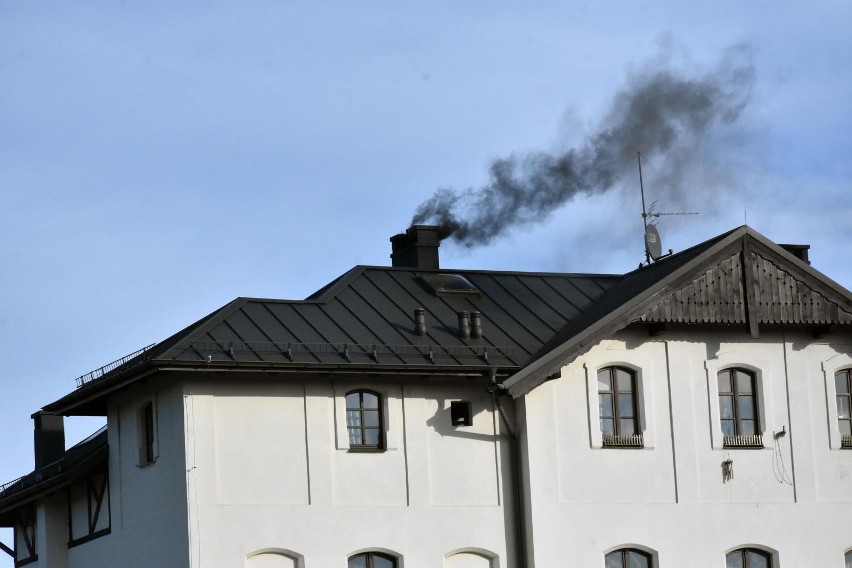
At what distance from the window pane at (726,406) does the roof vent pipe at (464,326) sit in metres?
5.45

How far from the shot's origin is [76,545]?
35.6 meters

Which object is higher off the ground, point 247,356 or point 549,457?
point 247,356

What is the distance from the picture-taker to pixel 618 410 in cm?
3347

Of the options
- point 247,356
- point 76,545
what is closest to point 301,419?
point 247,356

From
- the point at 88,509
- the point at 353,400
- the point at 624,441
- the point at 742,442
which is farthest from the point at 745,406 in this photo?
the point at 88,509

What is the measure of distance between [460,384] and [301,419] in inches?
133

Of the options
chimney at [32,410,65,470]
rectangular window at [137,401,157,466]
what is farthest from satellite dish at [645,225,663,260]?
chimney at [32,410,65,470]

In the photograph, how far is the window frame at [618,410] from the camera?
3316 cm

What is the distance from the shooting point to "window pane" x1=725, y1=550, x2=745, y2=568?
33.5 metres

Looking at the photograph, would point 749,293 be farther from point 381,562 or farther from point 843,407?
point 381,562

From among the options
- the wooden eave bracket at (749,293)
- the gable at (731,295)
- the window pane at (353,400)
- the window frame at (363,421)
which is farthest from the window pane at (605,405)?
the window pane at (353,400)

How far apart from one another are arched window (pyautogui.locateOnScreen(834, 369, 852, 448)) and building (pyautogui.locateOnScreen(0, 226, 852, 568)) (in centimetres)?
5

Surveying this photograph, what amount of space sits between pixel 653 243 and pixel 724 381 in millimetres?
5457

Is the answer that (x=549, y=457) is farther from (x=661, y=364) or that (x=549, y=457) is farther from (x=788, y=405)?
(x=788, y=405)
